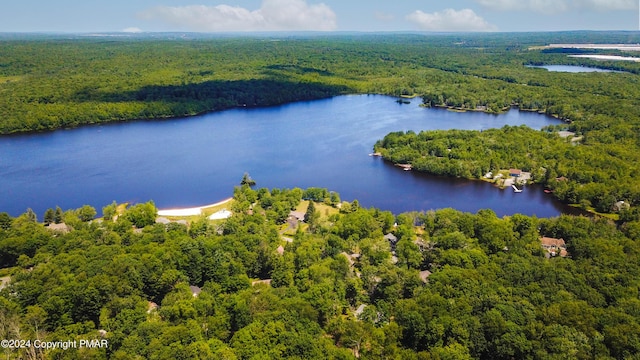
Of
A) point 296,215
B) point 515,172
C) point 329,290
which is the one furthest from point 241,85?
point 329,290

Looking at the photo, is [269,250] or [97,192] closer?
[269,250]

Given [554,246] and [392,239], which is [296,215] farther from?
[554,246]

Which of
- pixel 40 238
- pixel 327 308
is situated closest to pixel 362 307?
pixel 327 308

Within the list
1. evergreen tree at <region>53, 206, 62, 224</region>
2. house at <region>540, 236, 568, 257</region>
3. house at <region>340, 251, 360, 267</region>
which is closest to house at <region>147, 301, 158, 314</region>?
house at <region>340, 251, 360, 267</region>

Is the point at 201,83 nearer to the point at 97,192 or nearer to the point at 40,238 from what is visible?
the point at 97,192

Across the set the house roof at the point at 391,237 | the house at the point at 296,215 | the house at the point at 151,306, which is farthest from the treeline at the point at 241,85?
the house at the point at 151,306

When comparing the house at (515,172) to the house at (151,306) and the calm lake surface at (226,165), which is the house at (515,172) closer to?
the calm lake surface at (226,165)

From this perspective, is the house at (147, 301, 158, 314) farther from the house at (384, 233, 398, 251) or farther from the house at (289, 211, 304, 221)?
the house at (384, 233, 398, 251)
